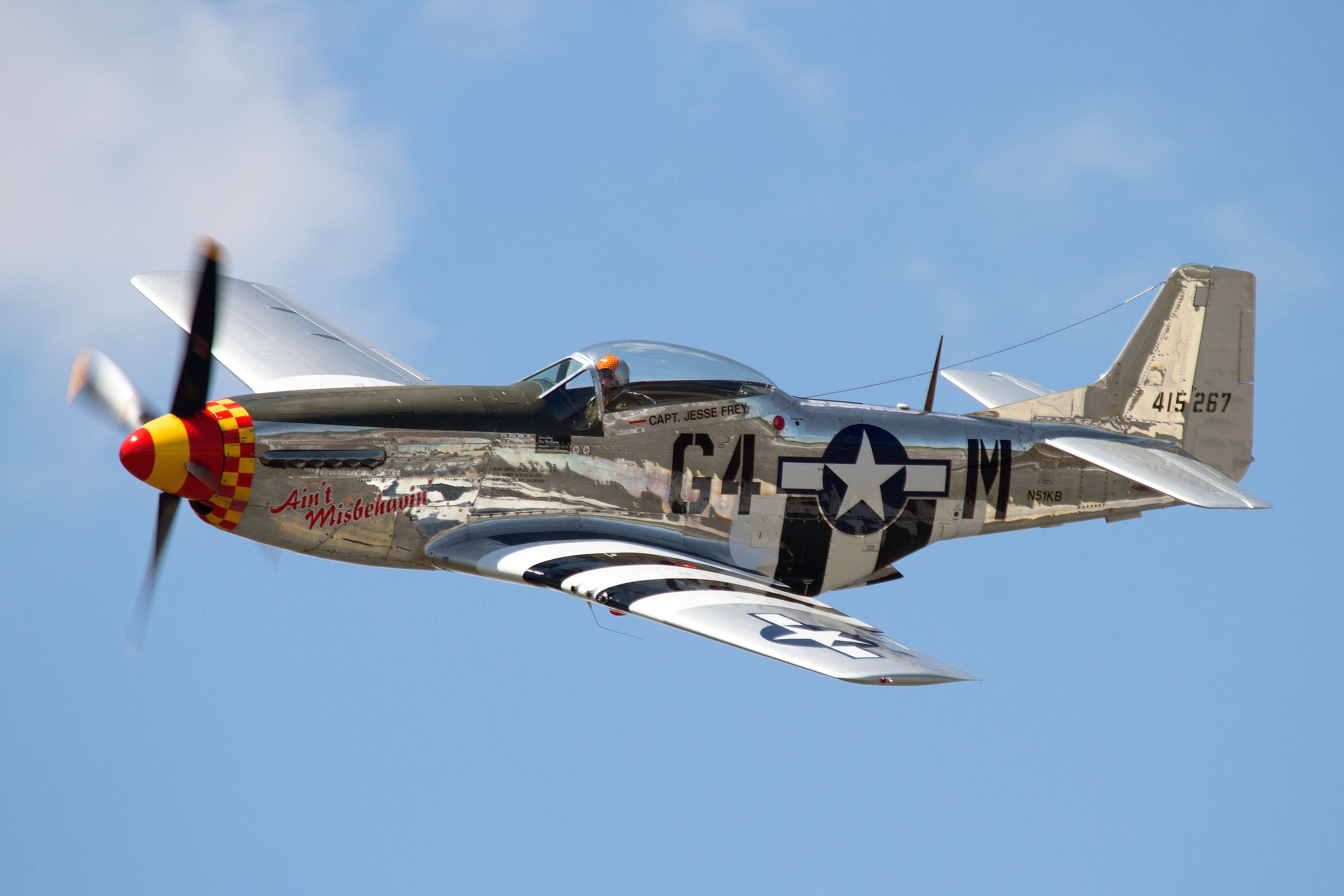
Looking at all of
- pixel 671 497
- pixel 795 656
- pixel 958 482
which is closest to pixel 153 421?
pixel 671 497

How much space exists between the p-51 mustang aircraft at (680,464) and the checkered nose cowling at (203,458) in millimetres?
19

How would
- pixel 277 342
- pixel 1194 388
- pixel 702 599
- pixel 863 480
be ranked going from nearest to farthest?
pixel 702 599, pixel 863 480, pixel 1194 388, pixel 277 342

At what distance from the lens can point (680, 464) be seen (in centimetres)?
1266

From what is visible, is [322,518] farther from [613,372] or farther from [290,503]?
[613,372]

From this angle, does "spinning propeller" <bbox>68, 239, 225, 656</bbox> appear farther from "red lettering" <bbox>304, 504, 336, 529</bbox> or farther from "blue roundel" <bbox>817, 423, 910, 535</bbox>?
"blue roundel" <bbox>817, 423, 910, 535</bbox>

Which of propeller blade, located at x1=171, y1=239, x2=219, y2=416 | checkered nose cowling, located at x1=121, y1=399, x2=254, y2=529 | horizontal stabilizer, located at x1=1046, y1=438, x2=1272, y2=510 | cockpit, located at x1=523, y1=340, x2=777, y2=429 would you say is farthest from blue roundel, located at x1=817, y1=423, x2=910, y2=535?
propeller blade, located at x1=171, y1=239, x2=219, y2=416

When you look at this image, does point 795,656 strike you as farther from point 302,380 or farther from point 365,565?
point 302,380

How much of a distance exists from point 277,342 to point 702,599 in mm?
7072

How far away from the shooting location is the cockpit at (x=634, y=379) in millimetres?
12453

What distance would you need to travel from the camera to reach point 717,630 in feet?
32.9

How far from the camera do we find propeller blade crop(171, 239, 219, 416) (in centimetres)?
1138

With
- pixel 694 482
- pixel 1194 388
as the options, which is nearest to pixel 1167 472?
pixel 1194 388

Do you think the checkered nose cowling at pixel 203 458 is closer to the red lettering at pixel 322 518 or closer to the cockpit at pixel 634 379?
the red lettering at pixel 322 518

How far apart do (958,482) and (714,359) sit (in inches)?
113
